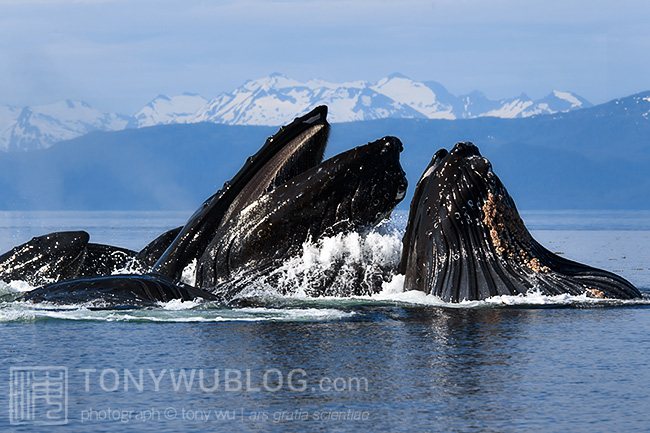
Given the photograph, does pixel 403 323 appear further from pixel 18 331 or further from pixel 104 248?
pixel 104 248

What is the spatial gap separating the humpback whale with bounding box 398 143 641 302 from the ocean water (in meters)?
0.25

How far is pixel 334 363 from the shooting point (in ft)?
28.8

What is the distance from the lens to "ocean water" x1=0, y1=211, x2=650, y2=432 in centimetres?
704

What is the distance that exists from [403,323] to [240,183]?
10.7 ft

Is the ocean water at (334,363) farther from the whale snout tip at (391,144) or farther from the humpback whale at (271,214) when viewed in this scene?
the whale snout tip at (391,144)

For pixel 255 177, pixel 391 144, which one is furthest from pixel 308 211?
pixel 391 144

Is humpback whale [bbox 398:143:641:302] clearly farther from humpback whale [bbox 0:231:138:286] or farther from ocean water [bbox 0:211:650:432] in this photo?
humpback whale [bbox 0:231:138:286]

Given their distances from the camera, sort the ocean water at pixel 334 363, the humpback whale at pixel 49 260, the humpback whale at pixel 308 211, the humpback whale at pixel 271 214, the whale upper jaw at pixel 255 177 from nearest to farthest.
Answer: the ocean water at pixel 334 363
the humpback whale at pixel 271 214
the humpback whale at pixel 308 211
the whale upper jaw at pixel 255 177
the humpback whale at pixel 49 260

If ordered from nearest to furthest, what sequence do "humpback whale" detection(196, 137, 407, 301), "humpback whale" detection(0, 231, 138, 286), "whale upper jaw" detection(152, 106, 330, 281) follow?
1. "humpback whale" detection(196, 137, 407, 301)
2. "whale upper jaw" detection(152, 106, 330, 281)
3. "humpback whale" detection(0, 231, 138, 286)

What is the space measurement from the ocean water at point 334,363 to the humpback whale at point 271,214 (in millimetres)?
248

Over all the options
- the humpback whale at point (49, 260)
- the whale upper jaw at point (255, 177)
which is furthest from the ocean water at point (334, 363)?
the humpback whale at point (49, 260)

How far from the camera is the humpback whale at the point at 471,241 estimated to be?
1245 cm

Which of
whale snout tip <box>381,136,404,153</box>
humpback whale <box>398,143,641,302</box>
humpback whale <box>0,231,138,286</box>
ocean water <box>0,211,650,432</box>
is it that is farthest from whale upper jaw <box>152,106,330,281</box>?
humpback whale <box>398,143,641,302</box>

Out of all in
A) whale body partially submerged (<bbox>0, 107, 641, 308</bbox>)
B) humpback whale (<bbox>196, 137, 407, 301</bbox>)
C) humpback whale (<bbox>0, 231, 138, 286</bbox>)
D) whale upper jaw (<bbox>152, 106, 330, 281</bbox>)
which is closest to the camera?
whale body partially submerged (<bbox>0, 107, 641, 308</bbox>)
